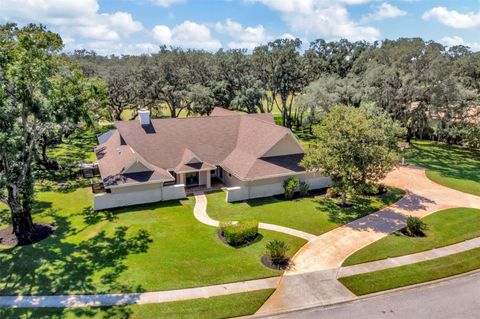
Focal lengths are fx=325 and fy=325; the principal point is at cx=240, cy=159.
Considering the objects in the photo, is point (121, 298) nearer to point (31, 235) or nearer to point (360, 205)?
point (31, 235)

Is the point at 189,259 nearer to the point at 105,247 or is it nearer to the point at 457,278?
the point at 105,247

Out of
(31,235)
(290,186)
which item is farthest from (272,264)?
(31,235)

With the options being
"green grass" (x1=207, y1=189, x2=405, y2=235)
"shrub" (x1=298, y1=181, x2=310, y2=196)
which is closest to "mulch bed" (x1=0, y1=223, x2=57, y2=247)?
"green grass" (x1=207, y1=189, x2=405, y2=235)

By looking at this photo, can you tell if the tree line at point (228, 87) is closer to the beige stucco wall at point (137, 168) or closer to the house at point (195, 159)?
the house at point (195, 159)

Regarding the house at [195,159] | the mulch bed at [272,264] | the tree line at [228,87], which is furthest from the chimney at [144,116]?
the mulch bed at [272,264]

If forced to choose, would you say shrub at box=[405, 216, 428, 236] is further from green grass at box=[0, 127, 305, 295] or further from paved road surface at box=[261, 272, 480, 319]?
green grass at box=[0, 127, 305, 295]

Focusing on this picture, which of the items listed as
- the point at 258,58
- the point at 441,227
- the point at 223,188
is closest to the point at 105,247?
the point at 223,188

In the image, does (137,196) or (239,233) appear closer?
(239,233)
